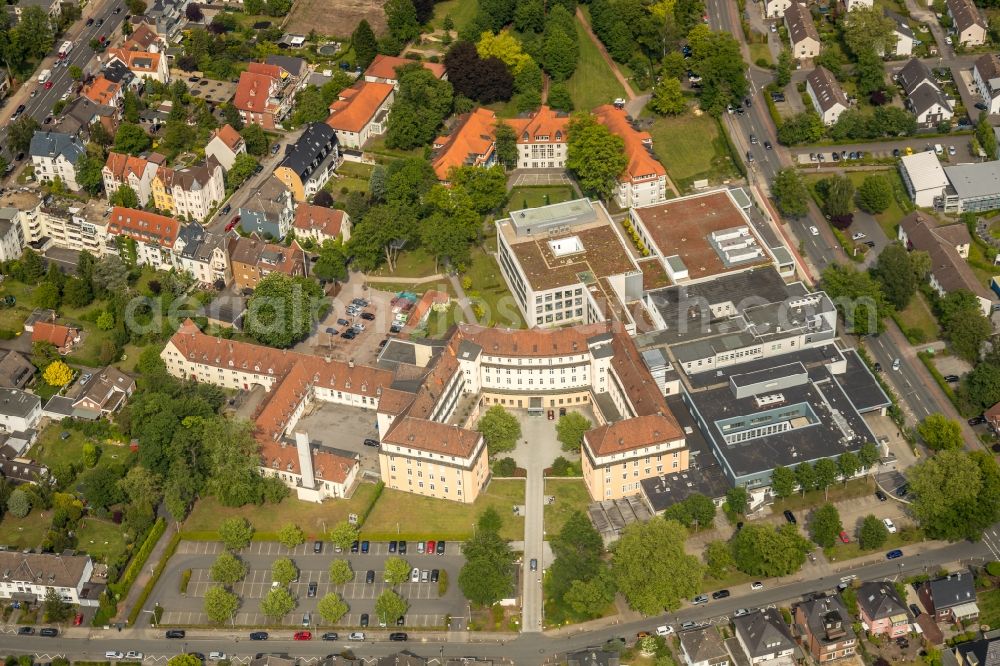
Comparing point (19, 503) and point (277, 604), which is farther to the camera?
point (19, 503)

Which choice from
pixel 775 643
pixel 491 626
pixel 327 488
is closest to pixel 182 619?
pixel 327 488

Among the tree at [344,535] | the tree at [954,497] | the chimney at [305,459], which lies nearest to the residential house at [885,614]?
the tree at [954,497]

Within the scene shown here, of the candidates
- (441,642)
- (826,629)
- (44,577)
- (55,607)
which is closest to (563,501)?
(441,642)

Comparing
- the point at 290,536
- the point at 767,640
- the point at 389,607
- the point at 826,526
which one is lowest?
the point at 767,640

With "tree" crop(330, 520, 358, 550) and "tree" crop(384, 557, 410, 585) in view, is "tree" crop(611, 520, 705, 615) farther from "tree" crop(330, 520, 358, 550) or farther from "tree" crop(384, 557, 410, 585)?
"tree" crop(330, 520, 358, 550)

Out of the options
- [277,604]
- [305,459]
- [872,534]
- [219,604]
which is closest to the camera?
[219,604]

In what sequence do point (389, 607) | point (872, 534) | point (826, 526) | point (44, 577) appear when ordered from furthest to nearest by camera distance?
1. point (826, 526)
2. point (872, 534)
3. point (44, 577)
4. point (389, 607)

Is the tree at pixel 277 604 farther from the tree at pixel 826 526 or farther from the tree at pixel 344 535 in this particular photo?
the tree at pixel 826 526

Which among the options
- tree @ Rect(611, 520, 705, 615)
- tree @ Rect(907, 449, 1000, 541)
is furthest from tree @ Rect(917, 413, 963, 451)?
tree @ Rect(611, 520, 705, 615)

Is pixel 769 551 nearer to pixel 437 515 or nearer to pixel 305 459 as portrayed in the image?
pixel 437 515
